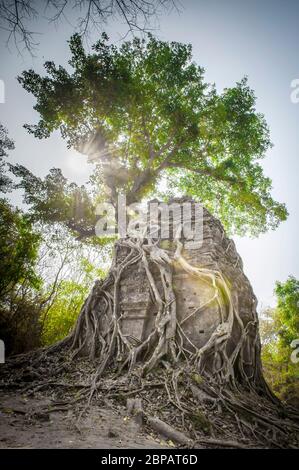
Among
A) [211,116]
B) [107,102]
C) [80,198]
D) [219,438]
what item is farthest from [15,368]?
[211,116]

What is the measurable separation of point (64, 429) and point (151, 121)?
8.35m

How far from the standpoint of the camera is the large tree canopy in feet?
26.3

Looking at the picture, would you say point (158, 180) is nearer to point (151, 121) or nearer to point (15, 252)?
point (151, 121)

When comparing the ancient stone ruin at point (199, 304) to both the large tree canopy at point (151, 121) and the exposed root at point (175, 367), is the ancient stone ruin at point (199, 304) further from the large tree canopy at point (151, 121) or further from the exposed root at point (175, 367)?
the large tree canopy at point (151, 121)

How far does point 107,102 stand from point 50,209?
371cm

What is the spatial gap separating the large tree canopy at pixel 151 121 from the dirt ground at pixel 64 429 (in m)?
5.95

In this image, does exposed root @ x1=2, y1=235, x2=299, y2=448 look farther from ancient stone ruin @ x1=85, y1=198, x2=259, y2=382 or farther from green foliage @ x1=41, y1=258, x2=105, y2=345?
green foliage @ x1=41, y1=258, x2=105, y2=345

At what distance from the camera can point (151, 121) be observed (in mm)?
8672

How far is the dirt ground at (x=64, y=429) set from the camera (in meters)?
2.22

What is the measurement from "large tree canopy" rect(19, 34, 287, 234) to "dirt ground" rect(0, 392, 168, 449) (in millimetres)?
5952

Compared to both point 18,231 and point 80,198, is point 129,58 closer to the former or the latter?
point 80,198

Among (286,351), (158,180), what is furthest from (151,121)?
(286,351)

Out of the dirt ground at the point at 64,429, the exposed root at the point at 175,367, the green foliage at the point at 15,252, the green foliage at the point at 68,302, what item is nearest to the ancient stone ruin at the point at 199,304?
the exposed root at the point at 175,367

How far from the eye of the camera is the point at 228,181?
9094mm
